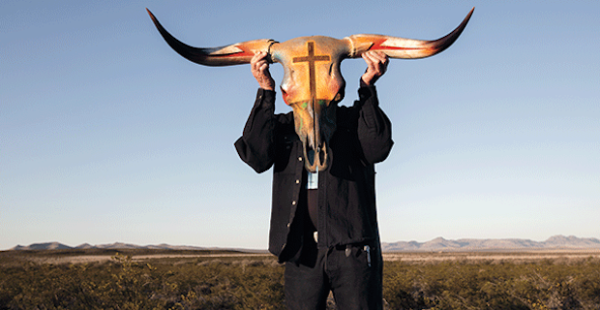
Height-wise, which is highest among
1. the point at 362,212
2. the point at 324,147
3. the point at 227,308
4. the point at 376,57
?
the point at 376,57

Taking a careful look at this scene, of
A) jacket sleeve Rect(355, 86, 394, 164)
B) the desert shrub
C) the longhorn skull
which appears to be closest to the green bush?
the desert shrub

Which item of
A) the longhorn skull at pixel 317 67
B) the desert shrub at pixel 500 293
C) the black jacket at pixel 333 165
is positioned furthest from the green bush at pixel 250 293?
the longhorn skull at pixel 317 67

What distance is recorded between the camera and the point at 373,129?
298cm

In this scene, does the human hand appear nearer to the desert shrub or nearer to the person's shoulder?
the person's shoulder

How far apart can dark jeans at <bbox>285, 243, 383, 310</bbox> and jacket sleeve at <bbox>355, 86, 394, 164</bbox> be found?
0.57m

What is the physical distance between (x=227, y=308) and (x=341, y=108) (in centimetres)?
791

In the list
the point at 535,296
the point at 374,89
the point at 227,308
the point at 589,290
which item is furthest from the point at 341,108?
Answer: the point at 589,290

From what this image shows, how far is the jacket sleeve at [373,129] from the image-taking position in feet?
9.74

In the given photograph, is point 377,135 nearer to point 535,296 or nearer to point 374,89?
point 374,89

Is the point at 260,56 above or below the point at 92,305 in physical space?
above

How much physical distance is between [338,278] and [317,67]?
1318 millimetres

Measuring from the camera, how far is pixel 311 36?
128 inches

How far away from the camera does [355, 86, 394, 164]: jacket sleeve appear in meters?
2.97

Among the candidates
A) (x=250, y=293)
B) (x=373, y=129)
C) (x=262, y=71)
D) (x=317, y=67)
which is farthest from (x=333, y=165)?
(x=250, y=293)
